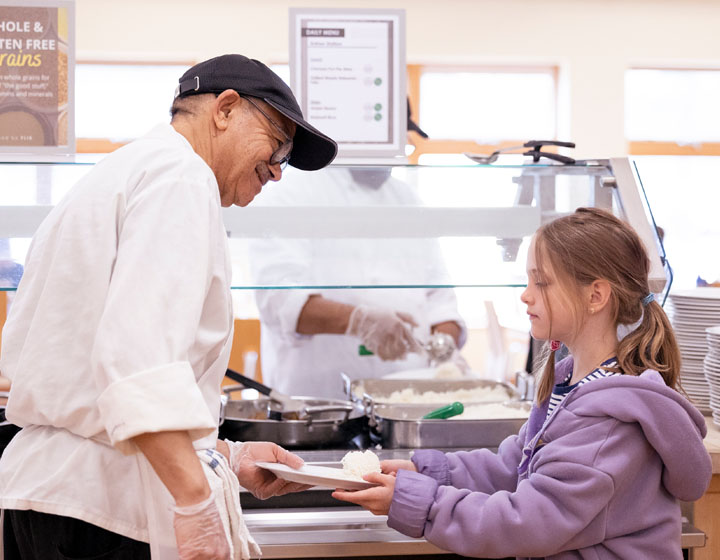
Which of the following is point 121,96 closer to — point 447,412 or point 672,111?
point 672,111

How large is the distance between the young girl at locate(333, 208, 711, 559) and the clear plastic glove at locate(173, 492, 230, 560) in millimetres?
371

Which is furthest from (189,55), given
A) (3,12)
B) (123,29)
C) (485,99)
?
(3,12)

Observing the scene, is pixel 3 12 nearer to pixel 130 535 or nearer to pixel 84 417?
pixel 84 417

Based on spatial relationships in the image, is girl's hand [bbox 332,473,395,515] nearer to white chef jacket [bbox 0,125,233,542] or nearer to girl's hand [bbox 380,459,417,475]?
girl's hand [bbox 380,459,417,475]

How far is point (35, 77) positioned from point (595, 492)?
5.06 feet

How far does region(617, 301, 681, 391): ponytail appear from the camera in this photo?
1419 mm

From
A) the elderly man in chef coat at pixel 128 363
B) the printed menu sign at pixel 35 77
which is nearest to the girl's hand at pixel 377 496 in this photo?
the elderly man in chef coat at pixel 128 363

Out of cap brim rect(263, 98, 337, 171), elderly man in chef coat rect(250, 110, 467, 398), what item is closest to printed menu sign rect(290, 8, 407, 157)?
elderly man in chef coat rect(250, 110, 467, 398)

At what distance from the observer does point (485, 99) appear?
6.38m

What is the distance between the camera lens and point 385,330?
8.68ft

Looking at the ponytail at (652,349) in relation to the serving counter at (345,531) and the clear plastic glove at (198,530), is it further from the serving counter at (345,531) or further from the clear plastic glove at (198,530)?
the clear plastic glove at (198,530)

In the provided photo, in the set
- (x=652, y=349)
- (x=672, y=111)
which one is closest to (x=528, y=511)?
(x=652, y=349)

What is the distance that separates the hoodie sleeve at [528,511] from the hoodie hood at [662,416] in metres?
0.04

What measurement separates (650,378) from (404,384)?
3.58 ft
